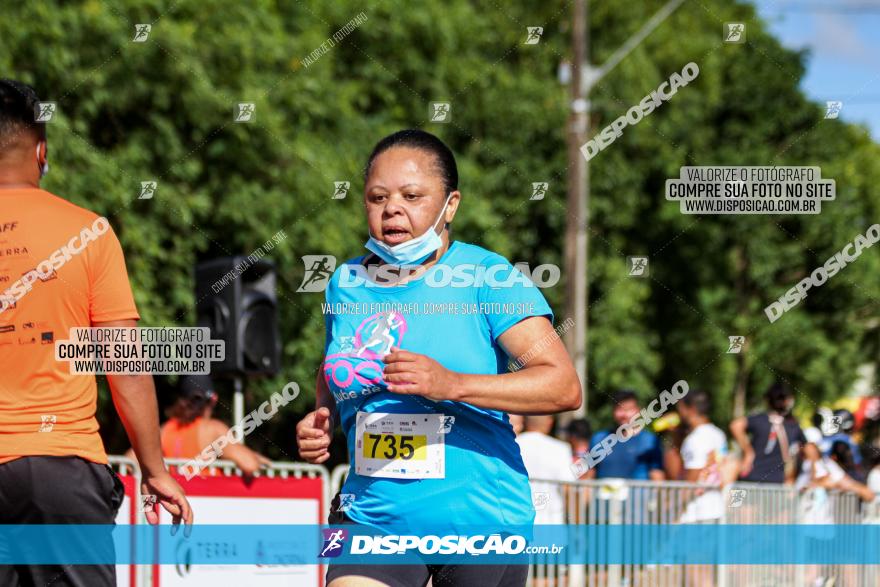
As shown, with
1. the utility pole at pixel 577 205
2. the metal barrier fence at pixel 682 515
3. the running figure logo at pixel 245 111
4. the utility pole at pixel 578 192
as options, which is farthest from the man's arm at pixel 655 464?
the utility pole at pixel 577 205

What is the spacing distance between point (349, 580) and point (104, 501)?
77 cm

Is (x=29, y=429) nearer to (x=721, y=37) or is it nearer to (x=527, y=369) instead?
(x=527, y=369)

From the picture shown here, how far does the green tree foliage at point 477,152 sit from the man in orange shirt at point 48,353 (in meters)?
10.7

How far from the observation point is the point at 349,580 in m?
3.99

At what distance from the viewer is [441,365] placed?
3895mm

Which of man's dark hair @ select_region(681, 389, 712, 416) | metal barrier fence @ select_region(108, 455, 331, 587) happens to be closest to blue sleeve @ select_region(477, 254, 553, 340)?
metal barrier fence @ select_region(108, 455, 331, 587)

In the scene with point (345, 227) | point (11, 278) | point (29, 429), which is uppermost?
point (345, 227)

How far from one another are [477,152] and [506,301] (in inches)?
926

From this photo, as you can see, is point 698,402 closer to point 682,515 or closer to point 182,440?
point 682,515

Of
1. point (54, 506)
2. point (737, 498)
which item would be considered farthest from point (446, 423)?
point (737, 498)

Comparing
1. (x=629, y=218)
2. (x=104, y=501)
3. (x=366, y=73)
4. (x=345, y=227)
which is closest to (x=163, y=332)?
(x=104, y=501)

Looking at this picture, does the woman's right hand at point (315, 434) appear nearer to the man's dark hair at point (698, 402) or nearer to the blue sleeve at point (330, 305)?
the blue sleeve at point (330, 305)

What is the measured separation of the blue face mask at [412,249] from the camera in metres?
4.19

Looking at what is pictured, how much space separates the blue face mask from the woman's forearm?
0.45 m
